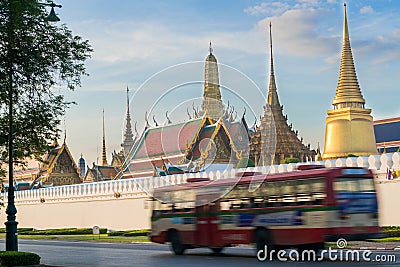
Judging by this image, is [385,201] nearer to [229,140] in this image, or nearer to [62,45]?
[62,45]

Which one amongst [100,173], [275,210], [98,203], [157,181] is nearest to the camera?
[275,210]

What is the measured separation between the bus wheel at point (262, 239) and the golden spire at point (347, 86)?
3746 centimetres

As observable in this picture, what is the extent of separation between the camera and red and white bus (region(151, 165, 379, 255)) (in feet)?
58.7

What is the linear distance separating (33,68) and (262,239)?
7.42 m

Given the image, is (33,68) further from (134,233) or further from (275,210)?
(134,233)

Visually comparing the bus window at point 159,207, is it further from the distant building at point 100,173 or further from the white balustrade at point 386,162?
the distant building at point 100,173

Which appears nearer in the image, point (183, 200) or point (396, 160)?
point (183, 200)

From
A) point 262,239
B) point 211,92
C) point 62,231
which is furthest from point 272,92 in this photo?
point 262,239

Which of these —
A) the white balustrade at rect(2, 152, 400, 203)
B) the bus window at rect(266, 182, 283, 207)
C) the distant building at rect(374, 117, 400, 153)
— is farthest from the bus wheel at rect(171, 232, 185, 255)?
the distant building at rect(374, 117, 400, 153)

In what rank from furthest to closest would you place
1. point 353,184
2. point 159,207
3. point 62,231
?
point 62,231 → point 159,207 → point 353,184

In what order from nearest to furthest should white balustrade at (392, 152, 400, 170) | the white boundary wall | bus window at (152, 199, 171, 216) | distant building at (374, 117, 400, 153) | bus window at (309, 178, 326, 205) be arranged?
bus window at (309, 178, 326, 205), bus window at (152, 199, 171, 216), white balustrade at (392, 152, 400, 170), the white boundary wall, distant building at (374, 117, 400, 153)

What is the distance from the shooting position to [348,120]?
5600 cm

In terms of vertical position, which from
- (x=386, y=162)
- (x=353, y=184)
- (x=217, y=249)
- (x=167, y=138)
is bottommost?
(x=217, y=249)

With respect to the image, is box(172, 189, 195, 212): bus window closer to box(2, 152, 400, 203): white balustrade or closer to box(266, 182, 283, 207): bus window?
box(2, 152, 400, 203): white balustrade
